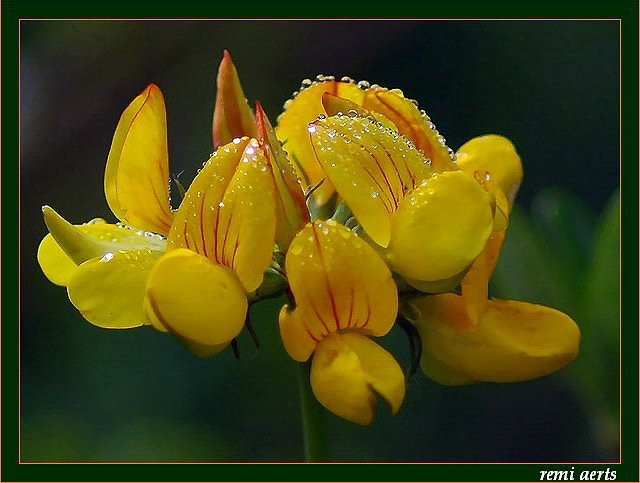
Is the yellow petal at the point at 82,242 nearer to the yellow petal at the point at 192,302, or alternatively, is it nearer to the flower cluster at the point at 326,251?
the flower cluster at the point at 326,251

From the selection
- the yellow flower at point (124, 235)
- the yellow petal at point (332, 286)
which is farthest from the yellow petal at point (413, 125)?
the yellow flower at point (124, 235)

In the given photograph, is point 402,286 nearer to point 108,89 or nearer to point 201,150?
point 201,150

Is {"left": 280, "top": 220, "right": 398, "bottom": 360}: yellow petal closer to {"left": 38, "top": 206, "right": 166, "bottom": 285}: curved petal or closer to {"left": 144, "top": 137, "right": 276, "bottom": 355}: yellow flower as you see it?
{"left": 144, "top": 137, "right": 276, "bottom": 355}: yellow flower

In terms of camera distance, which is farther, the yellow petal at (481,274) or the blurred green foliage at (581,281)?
the blurred green foliage at (581,281)

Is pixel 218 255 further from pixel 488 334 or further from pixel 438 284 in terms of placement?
pixel 488 334

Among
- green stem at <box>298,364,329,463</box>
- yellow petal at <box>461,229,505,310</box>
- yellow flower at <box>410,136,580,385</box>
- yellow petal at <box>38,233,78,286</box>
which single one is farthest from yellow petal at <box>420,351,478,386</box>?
yellow petal at <box>38,233,78,286</box>

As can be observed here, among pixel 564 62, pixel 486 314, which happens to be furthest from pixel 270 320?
pixel 564 62

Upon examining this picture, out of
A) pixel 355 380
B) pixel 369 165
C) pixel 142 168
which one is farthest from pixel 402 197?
pixel 142 168
